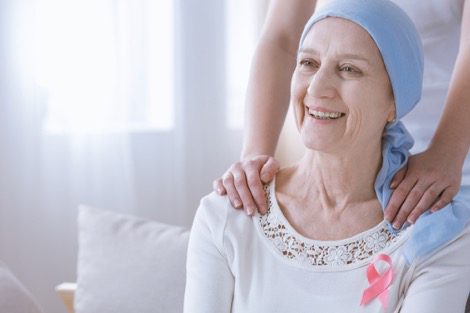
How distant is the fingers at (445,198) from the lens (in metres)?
1.58

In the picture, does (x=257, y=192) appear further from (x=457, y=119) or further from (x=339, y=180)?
(x=457, y=119)

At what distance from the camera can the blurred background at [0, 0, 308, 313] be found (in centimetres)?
320

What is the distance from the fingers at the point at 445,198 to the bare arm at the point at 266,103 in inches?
15.2

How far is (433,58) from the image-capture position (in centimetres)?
203

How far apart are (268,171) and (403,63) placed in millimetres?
402

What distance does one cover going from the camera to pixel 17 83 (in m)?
3.16

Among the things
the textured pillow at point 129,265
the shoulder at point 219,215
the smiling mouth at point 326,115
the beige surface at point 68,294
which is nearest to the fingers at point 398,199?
the smiling mouth at point 326,115

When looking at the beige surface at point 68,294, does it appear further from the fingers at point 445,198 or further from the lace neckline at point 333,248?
the fingers at point 445,198

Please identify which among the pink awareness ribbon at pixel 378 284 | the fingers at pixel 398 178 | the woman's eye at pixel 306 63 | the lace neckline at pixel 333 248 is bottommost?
the pink awareness ribbon at pixel 378 284

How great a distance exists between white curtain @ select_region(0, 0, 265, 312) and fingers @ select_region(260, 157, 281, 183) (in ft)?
5.75

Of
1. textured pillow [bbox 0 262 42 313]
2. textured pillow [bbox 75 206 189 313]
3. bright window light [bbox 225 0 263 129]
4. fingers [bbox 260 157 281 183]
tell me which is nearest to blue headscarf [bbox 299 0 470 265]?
fingers [bbox 260 157 281 183]

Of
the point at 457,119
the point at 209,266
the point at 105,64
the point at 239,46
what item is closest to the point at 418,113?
the point at 457,119

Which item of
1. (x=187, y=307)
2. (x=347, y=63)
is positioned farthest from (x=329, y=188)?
(x=187, y=307)

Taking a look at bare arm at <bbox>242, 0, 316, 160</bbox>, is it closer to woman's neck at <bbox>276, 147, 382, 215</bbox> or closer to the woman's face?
woman's neck at <bbox>276, 147, 382, 215</bbox>
